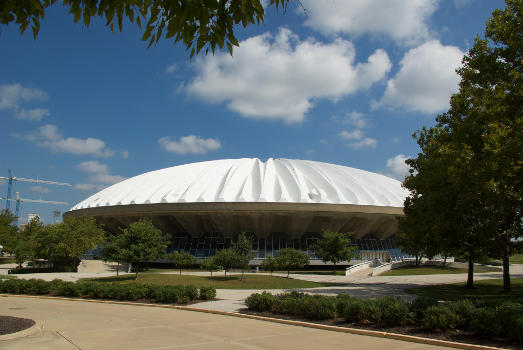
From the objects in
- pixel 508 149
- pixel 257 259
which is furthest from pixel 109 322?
pixel 257 259

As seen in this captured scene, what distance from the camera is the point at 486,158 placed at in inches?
534

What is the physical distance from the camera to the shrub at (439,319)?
8625 mm

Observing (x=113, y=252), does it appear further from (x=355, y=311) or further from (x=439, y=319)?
(x=439, y=319)

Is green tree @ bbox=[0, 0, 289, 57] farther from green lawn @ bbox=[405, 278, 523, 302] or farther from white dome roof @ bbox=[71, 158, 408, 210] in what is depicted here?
white dome roof @ bbox=[71, 158, 408, 210]

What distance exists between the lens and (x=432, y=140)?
→ 70.6ft

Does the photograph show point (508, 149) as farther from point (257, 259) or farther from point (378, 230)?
point (378, 230)

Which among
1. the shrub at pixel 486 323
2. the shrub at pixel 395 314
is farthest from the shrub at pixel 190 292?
the shrub at pixel 486 323

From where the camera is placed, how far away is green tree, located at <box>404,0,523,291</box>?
41.7 ft

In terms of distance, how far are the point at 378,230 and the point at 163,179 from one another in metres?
25.8

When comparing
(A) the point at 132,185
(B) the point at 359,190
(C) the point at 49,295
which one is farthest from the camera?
(A) the point at 132,185

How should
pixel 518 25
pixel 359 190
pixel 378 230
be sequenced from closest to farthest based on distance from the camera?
pixel 518 25 → pixel 359 190 → pixel 378 230

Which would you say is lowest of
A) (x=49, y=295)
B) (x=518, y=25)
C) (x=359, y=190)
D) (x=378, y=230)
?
(x=49, y=295)

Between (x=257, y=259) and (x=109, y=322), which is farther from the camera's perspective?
(x=257, y=259)

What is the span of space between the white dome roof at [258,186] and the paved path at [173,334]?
86.3 ft
